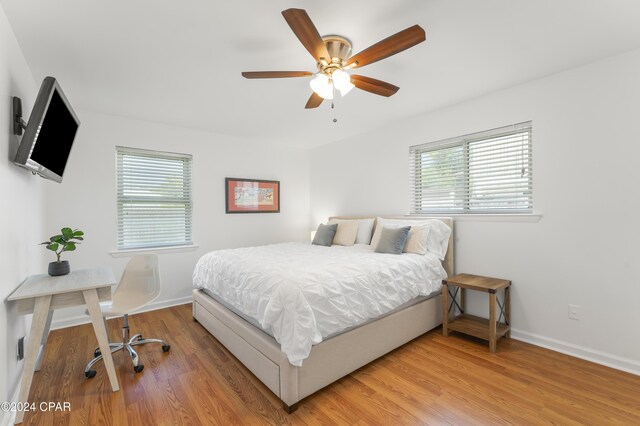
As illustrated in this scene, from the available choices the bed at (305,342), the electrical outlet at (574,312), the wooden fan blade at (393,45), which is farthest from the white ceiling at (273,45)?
the electrical outlet at (574,312)

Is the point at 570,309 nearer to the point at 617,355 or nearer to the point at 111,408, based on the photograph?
the point at 617,355

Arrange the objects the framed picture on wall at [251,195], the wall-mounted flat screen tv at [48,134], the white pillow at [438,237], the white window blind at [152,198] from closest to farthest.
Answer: the wall-mounted flat screen tv at [48,134] → the white pillow at [438,237] → the white window blind at [152,198] → the framed picture on wall at [251,195]

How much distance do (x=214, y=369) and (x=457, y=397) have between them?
1848mm

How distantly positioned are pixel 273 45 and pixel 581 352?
3584 mm

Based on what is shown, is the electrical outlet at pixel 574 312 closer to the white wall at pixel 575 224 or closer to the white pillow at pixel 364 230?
the white wall at pixel 575 224

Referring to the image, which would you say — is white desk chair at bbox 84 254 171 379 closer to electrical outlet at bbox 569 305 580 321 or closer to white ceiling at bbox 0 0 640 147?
white ceiling at bbox 0 0 640 147

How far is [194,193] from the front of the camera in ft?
13.4

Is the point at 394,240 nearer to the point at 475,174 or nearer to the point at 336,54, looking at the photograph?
the point at 475,174

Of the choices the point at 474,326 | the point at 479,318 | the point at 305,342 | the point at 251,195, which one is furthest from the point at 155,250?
the point at 479,318

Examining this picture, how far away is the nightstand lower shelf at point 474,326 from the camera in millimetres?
2647

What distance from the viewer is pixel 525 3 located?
1.70 meters

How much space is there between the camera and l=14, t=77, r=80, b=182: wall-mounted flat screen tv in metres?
1.77

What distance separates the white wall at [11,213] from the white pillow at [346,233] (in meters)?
3.10

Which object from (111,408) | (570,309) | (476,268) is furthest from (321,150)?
(111,408)
